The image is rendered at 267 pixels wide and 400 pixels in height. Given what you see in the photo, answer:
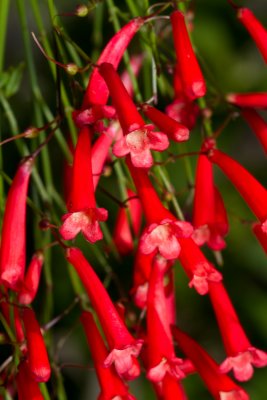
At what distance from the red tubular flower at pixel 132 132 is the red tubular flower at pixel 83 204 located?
5 centimetres

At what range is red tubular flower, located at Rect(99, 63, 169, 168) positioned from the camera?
1.18 m

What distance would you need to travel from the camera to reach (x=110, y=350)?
4.18ft

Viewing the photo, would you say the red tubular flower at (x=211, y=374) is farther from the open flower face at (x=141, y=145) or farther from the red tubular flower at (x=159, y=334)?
the open flower face at (x=141, y=145)

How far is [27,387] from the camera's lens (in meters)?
1.22

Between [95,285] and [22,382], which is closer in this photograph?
[22,382]

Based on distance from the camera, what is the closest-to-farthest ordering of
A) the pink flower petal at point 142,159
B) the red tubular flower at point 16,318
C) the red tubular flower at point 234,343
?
the pink flower petal at point 142,159 < the red tubular flower at point 16,318 < the red tubular flower at point 234,343

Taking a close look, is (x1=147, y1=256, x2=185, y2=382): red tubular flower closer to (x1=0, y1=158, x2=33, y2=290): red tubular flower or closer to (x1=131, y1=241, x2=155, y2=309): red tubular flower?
(x1=131, y1=241, x2=155, y2=309): red tubular flower

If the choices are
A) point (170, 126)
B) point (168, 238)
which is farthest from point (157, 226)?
point (170, 126)

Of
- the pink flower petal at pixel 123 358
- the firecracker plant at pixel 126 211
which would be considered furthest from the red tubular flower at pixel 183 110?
the pink flower petal at pixel 123 358

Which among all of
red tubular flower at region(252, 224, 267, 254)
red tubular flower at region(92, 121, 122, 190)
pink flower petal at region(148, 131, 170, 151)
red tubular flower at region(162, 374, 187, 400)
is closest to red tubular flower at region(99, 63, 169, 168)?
pink flower petal at region(148, 131, 170, 151)

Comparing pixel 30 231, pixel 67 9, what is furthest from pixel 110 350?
pixel 67 9

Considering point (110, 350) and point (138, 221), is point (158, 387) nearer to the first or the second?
point (110, 350)

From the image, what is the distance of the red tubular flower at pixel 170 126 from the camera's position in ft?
3.94

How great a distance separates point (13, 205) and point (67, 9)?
122 cm
